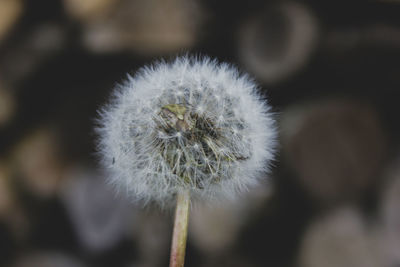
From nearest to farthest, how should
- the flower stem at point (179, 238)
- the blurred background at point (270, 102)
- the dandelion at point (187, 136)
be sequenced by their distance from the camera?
the flower stem at point (179, 238) → the dandelion at point (187, 136) → the blurred background at point (270, 102)

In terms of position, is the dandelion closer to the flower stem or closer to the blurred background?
the flower stem

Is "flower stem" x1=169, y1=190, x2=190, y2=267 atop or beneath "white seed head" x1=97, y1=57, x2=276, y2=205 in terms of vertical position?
beneath

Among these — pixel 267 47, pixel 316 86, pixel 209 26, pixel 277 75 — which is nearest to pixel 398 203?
pixel 316 86

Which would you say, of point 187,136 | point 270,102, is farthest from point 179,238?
point 270,102

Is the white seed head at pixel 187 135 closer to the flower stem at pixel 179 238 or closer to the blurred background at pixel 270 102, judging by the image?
the flower stem at pixel 179 238

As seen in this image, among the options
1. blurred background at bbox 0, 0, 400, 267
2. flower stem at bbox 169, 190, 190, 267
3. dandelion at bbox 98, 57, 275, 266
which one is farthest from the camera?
blurred background at bbox 0, 0, 400, 267

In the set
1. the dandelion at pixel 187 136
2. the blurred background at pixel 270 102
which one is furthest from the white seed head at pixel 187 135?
the blurred background at pixel 270 102

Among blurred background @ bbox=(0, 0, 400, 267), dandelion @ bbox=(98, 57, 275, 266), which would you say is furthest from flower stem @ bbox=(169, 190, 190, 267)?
blurred background @ bbox=(0, 0, 400, 267)

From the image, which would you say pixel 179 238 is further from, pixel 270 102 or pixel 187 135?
pixel 270 102
